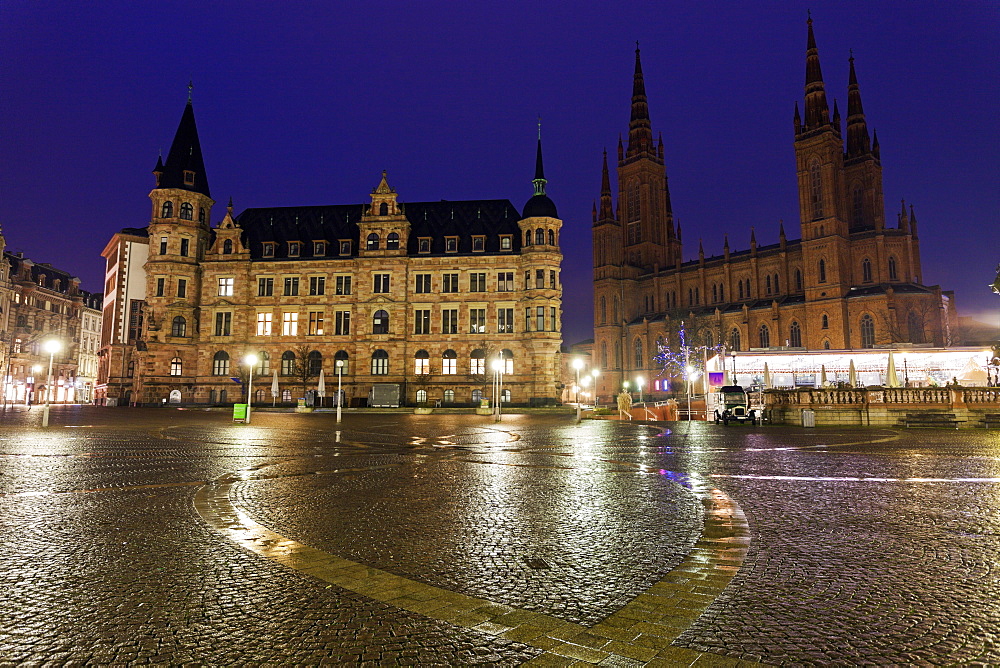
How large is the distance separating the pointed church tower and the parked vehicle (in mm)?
70659

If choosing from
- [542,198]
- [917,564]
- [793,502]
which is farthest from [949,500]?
[542,198]

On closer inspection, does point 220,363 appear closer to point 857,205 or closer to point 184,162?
point 184,162

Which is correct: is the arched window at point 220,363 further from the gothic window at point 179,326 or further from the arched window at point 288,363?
the arched window at point 288,363

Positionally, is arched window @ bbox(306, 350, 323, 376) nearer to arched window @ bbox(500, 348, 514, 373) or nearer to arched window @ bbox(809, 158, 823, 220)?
arched window @ bbox(500, 348, 514, 373)

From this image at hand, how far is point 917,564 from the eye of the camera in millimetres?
5156

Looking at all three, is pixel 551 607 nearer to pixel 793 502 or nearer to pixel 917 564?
pixel 917 564

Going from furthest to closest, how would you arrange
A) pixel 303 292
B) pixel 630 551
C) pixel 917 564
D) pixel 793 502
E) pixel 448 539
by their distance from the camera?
pixel 303 292 → pixel 793 502 → pixel 448 539 → pixel 630 551 → pixel 917 564

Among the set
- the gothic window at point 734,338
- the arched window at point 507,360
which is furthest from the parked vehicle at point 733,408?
the gothic window at point 734,338

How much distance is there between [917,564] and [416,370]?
5090cm

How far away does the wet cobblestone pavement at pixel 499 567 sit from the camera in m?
3.50

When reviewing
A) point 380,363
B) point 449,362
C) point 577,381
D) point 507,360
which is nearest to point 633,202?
point 507,360

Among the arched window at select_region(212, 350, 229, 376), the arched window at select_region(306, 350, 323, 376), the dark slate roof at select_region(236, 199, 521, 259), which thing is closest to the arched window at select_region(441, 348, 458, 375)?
the dark slate roof at select_region(236, 199, 521, 259)

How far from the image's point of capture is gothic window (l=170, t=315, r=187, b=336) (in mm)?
55938

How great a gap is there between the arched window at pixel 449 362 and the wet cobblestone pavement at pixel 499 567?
43.1m
